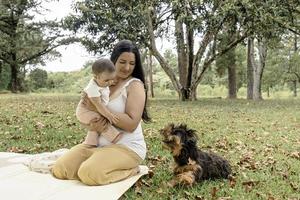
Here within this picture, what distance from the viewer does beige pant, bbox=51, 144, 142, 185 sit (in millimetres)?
4879

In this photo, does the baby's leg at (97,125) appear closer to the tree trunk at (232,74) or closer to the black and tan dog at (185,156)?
the black and tan dog at (185,156)

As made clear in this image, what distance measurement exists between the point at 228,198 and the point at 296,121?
8.58 meters

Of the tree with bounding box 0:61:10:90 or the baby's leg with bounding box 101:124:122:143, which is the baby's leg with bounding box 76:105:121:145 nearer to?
the baby's leg with bounding box 101:124:122:143

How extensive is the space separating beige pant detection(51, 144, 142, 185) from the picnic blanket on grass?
80 millimetres

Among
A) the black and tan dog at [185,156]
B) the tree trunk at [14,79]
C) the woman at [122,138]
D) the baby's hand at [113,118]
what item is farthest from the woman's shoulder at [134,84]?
the tree trunk at [14,79]

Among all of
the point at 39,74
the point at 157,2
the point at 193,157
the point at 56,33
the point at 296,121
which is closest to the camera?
the point at 193,157

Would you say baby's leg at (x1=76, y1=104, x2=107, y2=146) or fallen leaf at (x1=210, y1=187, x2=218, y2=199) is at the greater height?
baby's leg at (x1=76, y1=104, x2=107, y2=146)

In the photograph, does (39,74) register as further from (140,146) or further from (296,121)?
(140,146)

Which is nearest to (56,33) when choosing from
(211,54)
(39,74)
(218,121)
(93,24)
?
(39,74)

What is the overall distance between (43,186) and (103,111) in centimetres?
103

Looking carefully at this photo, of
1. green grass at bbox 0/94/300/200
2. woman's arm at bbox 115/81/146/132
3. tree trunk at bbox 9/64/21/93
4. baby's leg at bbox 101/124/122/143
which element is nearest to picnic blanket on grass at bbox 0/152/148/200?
green grass at bbox 0/94/300/200

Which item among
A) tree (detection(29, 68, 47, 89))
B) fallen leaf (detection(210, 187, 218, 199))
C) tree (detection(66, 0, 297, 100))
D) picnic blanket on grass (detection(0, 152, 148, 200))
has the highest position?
tree (detection(66, 0, 297, 100))

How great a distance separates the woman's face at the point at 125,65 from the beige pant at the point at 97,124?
56 centimetres

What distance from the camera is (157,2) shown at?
20266 mm
